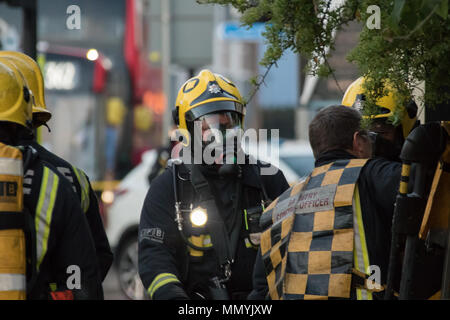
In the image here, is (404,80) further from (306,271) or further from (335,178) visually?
(306,271)

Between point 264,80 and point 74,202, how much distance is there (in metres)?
0.84

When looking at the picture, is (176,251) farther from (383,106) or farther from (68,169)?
(383,106)

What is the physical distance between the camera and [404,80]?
8.84 ft

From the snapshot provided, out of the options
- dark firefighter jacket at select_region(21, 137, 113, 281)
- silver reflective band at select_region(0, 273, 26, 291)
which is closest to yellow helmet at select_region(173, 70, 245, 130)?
dark firefighter jacket at select_region(21, 137, 113, 281)

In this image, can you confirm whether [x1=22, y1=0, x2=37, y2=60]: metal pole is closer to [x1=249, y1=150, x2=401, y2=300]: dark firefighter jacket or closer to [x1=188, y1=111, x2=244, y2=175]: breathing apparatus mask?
[x1=188, y1=111, x2=244, y2=175]: breathing apparatus mask

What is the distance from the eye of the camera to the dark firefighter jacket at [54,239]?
2.99 metres

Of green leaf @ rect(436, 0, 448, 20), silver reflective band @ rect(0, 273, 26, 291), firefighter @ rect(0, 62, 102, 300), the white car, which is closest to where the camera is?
green leaf @ rect(436, 0, 448, 20)

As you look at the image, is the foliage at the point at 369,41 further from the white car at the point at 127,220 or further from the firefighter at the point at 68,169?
the white car at the point at 127,220

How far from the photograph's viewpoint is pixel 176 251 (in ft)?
12.3

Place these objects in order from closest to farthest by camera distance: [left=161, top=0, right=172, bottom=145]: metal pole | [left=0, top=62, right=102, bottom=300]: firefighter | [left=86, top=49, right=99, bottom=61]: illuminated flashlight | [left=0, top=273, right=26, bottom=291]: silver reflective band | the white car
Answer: [left=0, top=273, right=26, bottom=291]: silver reflective band, [left=0, top=62, right=102, bottom=300]: firefighter, the white car, [left=86, top=49, right=99, bottom=61]: illuminated flashlight, [left=161, top=0, right=172, bottom=145]: metal pole

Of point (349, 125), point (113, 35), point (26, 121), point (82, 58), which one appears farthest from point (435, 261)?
point (113, 35)

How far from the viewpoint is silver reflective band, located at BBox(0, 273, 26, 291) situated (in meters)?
2.86

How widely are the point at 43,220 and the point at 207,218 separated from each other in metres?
0.93

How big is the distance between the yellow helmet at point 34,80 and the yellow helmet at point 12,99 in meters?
0.68
